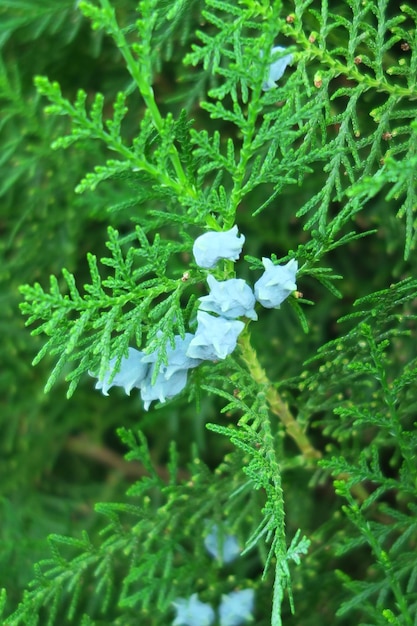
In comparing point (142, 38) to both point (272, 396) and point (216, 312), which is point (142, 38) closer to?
point (216, 312)

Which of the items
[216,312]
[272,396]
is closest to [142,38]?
[216,312]

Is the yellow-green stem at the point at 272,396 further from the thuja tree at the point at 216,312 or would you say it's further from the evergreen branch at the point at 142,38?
the evergreen branch at the point at 142,38

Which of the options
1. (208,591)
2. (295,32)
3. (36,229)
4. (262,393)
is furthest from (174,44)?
(208,591)

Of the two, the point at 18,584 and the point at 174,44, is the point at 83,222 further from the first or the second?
the point at 18,584

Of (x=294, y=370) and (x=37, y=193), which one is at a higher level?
(x=37, y=193)

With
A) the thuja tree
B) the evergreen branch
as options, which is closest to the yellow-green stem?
the thuja tree

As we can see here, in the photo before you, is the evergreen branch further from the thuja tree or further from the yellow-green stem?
the yellow-green stem

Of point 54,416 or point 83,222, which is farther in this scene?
point 54,416

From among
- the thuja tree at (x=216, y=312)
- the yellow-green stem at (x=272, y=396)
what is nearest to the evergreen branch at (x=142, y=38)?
the thuja tree at (x=216, y=312)
